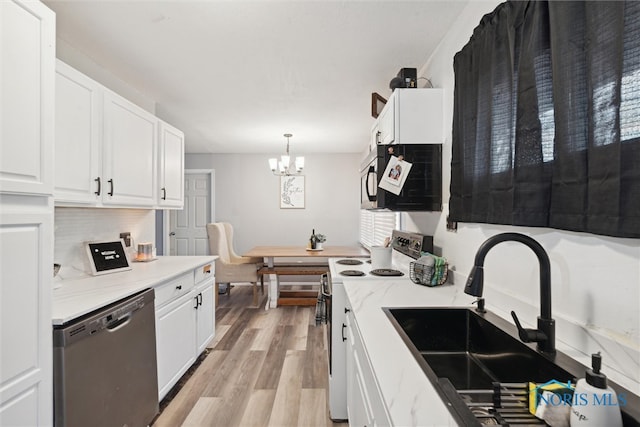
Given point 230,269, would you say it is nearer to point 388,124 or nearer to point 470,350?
point 388,124

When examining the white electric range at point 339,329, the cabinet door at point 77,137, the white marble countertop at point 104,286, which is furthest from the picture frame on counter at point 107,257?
the white electric range at point 339,329

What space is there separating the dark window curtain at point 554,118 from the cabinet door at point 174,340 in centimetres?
197

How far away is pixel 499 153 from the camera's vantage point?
4.00 feet

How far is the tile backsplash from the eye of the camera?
206 cm

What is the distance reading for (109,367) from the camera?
152 cm

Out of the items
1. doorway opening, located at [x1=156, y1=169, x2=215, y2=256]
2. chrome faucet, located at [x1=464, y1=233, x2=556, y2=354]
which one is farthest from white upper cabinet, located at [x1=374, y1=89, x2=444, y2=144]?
doorway opening, located at [x1=156, y1=169, x2=215, y2=256]

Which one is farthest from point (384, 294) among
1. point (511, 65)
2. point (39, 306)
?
point (39, 306)

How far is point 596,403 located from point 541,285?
0.34 metres

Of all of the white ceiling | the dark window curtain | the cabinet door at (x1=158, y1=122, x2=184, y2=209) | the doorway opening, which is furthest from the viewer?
the doorway opening

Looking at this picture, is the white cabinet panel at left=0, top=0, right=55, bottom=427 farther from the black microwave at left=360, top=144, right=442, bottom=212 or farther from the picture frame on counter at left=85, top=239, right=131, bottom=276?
the black microwave at left=360, top=144, right=442, bottom=212

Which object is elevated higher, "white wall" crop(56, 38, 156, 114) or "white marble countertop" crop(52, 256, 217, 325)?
"white wall" crop(56, 38, 156, 114)

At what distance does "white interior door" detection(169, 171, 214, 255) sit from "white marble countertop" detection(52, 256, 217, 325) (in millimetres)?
3126

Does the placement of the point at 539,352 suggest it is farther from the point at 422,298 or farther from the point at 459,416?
the point at 422,298

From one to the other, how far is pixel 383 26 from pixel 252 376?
8.58ft
